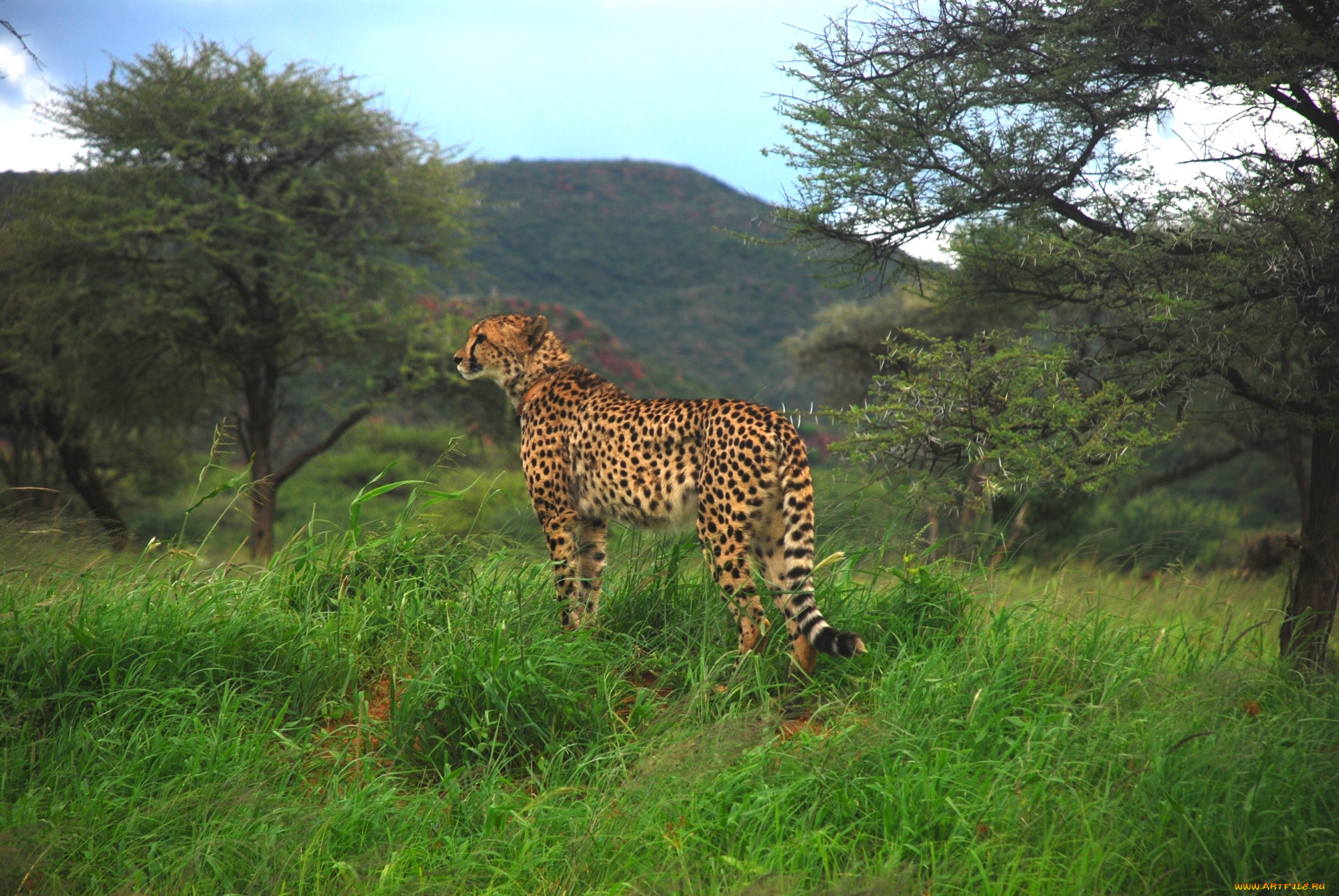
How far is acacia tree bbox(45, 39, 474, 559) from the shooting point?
46.4 feet

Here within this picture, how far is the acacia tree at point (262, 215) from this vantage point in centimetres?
1413

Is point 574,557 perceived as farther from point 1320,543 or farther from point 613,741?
point 1320,543

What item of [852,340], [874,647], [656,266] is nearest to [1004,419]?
[874,647]

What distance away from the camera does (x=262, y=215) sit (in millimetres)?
14430

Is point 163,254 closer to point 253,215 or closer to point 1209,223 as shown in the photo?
point 253,215

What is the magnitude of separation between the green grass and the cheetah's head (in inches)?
50.0

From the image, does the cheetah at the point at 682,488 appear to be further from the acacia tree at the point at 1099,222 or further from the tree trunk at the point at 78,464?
the tree trunk at the point at 78,464

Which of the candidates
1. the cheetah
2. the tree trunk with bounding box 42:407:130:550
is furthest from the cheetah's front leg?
the tree trunk with bounding box 42:407:130:550

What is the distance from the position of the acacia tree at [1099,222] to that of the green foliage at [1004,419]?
22 mm

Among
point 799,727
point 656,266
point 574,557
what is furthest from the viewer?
point 656,266

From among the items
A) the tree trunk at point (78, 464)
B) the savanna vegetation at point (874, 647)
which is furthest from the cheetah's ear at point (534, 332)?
the tree trunk at point (78, 464)

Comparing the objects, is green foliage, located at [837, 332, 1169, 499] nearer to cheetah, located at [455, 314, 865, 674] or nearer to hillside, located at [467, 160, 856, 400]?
cheetah, located at [455, 314, 865, 674]

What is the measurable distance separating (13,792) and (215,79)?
13.3 m

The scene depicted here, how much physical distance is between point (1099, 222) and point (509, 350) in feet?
14.6
